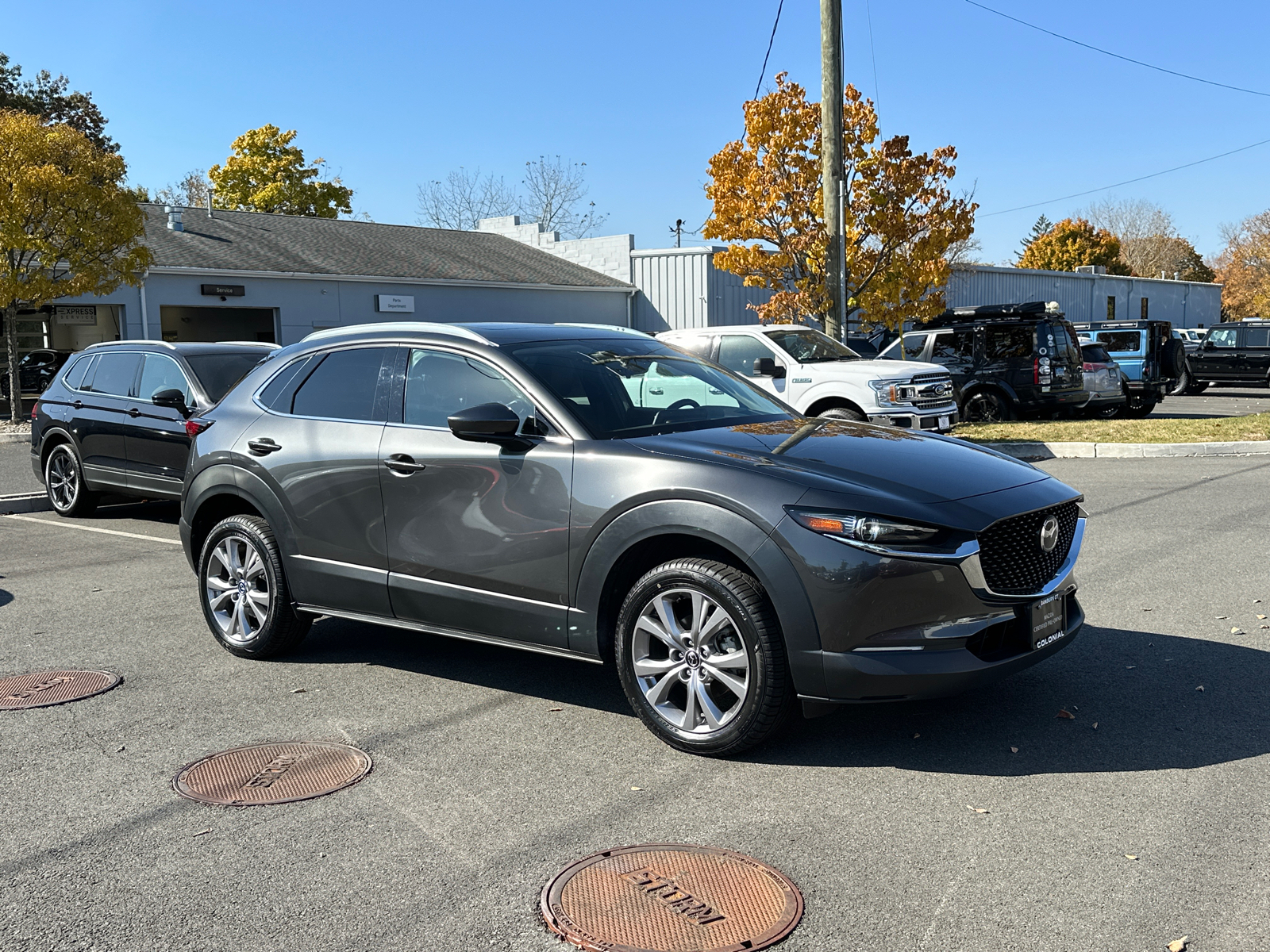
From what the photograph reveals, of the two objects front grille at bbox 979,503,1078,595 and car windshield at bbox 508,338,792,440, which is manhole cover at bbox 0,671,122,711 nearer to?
car windshield at bbox 508,338,792,440

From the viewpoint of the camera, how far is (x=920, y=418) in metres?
14.2

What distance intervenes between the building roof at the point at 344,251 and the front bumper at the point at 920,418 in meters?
19.7

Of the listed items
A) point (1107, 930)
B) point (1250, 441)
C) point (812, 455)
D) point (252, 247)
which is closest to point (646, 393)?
point (812, 455)

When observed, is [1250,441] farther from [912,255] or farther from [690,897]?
[690,897]

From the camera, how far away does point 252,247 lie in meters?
31.6

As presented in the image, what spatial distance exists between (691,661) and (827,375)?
10.2 m

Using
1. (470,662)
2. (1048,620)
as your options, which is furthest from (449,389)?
(1048,620)

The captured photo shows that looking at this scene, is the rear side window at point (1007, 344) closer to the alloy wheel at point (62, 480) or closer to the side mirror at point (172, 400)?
the side mirror at point (172, 400)

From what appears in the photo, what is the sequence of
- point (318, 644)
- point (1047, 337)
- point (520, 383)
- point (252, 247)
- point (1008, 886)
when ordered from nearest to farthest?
point (1008, 886)
point (520, 383)
point (318, 644)
point (1047, 337)
point (252, 247)

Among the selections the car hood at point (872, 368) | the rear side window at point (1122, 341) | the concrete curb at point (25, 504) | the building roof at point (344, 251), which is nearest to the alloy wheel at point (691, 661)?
the car hood at point (872, 368)

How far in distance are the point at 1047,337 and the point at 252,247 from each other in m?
21.5

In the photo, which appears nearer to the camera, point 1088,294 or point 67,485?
point 67,485

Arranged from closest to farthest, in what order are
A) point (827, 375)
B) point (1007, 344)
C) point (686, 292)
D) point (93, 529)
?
point (93, 529)
point (827, 375)
point (1007, 344)
point (686, 292)

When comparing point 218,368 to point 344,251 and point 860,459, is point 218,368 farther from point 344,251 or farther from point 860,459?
point 344,251
